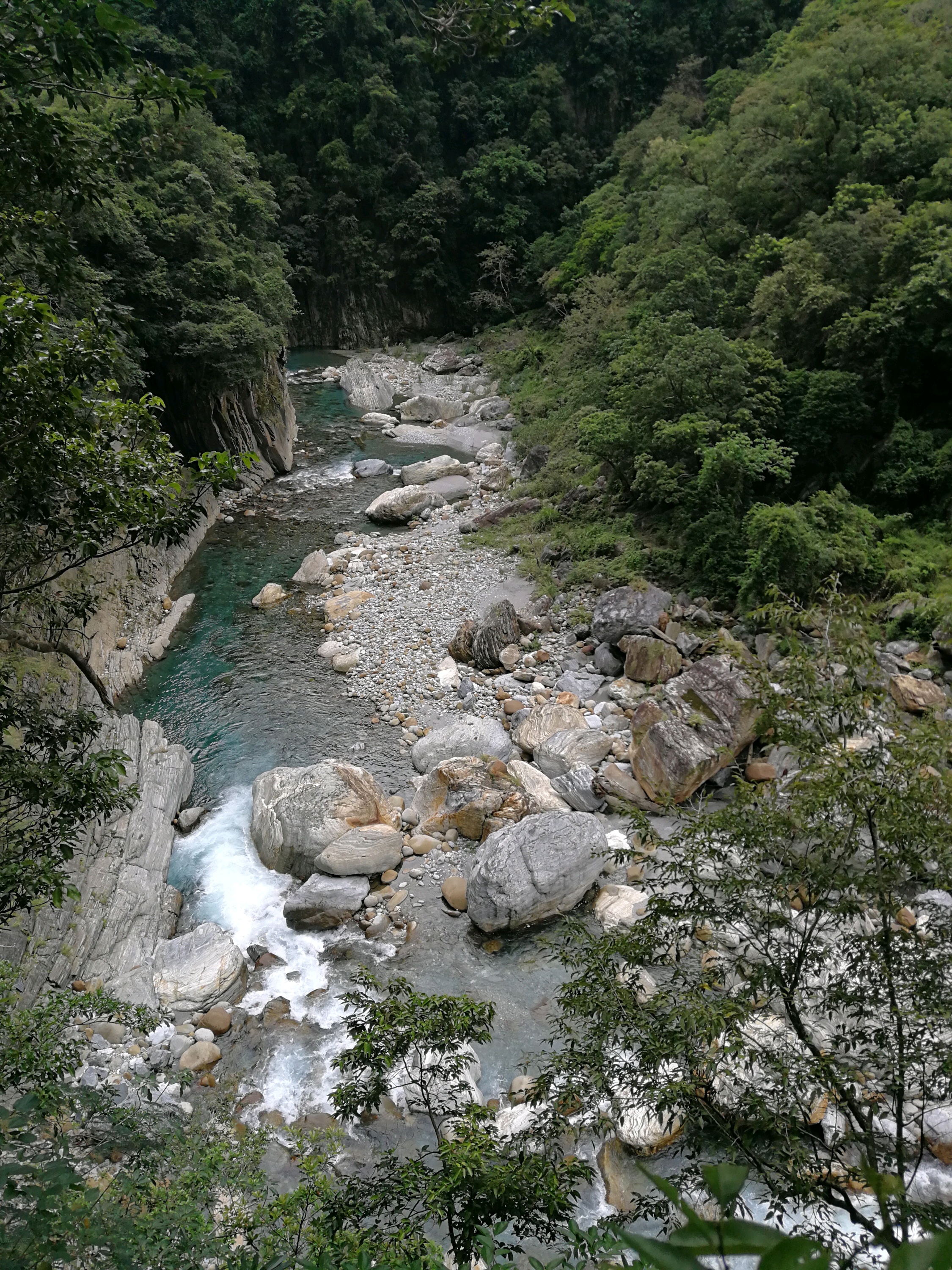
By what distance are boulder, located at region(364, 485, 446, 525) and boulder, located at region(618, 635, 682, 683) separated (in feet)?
29.3

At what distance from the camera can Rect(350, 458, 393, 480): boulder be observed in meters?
21.5

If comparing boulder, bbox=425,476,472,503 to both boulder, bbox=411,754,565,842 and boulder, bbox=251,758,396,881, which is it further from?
boulder, bbox=251,758,396,881

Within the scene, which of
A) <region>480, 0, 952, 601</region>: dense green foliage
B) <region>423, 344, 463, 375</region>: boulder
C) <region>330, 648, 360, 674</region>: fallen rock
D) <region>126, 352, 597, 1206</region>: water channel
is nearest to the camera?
<region>126, 352, 597, 1206</region>: water channel

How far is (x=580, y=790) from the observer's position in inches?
A: 375

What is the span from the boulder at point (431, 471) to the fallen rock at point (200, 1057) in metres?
16.1

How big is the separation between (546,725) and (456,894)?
305cm

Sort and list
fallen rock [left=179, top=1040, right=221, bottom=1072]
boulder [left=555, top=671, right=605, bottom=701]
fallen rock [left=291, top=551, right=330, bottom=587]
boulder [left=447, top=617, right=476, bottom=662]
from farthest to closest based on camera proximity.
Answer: fallen rock [left=291, top=551, right=330, bottom=587] < boulder [left=447, top=617, right=476, bottom=662] < boulder [left=555, top=671, right=605, bottom=701] < fallen rock [left=179, top=1040, right=221, bottom=1072]

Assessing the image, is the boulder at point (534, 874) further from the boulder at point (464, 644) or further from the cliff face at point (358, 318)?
the cliff face at point (358, 318)

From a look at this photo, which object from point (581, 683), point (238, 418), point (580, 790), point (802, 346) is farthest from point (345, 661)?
point (802, 346)

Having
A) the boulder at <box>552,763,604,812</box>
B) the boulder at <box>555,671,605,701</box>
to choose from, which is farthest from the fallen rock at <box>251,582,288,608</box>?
the boulder at <box>552,763,604,812</box>

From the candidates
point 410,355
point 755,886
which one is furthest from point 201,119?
point 755,886

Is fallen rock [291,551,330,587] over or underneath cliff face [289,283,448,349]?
underneath

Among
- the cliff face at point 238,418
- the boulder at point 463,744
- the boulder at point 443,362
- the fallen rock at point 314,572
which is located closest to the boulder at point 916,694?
the boulder at point 463,744

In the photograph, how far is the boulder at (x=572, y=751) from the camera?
32.6ft
